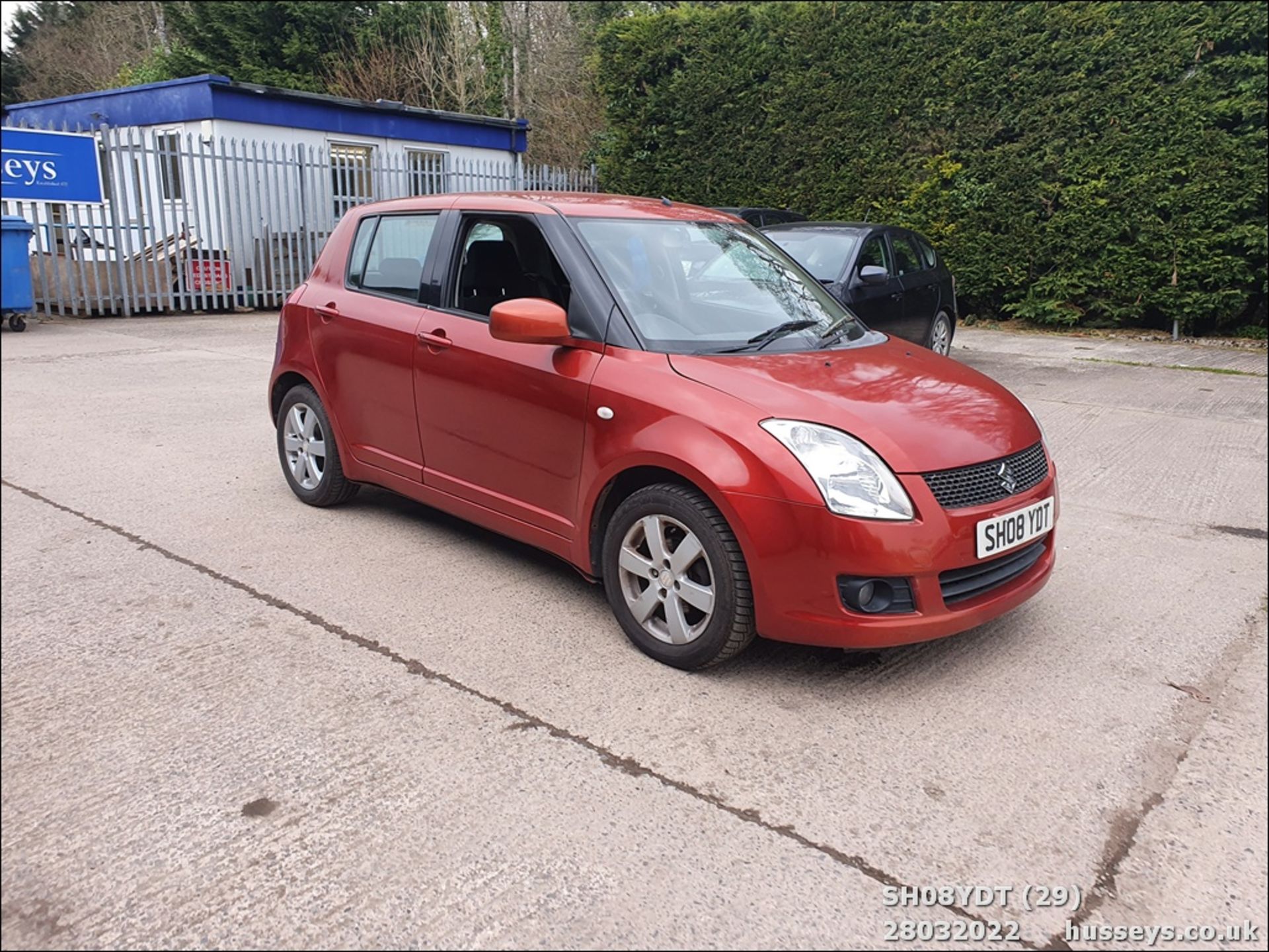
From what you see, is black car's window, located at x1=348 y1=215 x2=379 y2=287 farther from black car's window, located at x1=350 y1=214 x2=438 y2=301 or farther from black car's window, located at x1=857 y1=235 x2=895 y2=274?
black car's window, located at x1=857 y1=235 x2=895 y2=274

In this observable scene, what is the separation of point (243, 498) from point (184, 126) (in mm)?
13298

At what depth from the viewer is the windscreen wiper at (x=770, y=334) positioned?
12.7 ft

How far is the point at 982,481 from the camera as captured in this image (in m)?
3.34

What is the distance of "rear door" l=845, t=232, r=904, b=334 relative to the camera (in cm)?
893

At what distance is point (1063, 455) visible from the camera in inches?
270

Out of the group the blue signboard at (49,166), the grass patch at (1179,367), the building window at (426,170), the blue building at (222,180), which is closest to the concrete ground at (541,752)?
the grass patch at (1179,367)

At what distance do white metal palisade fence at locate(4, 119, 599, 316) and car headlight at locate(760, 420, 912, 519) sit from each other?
11086 mm

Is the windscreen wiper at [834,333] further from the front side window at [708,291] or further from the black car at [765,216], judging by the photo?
the black car at [765,216]

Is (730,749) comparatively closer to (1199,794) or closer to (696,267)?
(1199,794)

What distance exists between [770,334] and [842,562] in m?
1.29

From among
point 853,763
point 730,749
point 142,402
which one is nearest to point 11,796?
point 730,749

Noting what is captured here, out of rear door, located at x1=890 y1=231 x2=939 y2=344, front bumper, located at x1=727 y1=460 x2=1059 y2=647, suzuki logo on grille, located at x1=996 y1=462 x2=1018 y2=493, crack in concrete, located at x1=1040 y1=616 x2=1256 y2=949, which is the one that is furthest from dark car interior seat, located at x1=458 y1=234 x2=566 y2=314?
rear door, located at x1=890 y1=231 x2=939 y2=344

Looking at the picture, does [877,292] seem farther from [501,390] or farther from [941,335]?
[501,390]

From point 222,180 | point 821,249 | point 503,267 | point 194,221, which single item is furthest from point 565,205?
point 194,221
